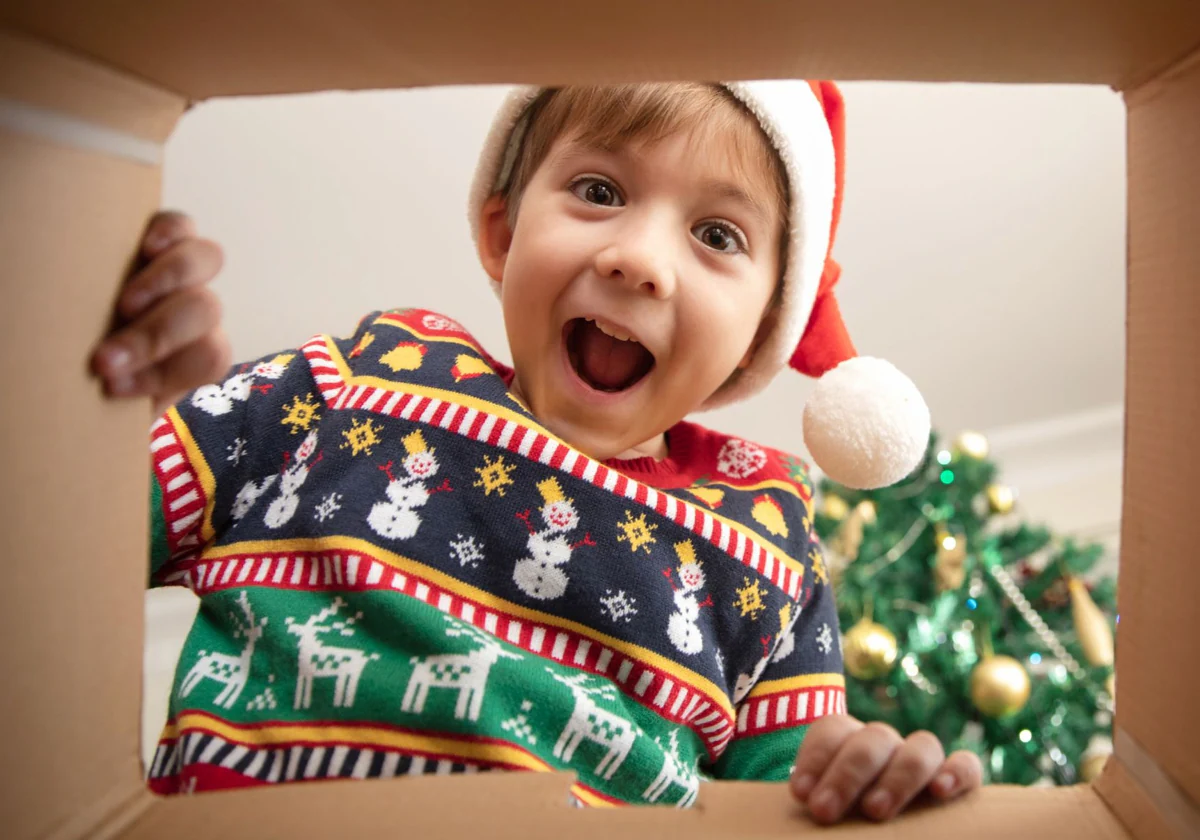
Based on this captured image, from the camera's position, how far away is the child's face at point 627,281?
0.61 meters

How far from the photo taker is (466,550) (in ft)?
1.87

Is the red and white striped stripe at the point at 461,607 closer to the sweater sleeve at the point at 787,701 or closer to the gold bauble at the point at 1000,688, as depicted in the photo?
the sweater sleeve at the point at 787,701

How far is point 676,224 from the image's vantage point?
2.04ft

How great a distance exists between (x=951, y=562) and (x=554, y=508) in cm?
90

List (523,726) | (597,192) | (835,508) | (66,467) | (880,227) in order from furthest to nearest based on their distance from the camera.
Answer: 1. (880,227)
2. (835,508)
3. (597,192)
4. (523,726)
5. (66,467)

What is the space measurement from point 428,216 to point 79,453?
0.98m

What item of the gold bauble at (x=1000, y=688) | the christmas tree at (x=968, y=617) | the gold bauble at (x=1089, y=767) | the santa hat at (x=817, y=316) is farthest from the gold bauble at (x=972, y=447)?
the santa hat at (x=817, y=316)

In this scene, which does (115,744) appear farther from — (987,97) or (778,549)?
(987,97)

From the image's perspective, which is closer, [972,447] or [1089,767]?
[1089,767]

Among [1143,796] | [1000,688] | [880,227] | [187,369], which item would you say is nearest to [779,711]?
[1143,796]

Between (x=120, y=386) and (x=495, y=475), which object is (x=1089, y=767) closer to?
(x=495, y=475)

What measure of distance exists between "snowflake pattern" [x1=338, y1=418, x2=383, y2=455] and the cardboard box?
8.4 inches

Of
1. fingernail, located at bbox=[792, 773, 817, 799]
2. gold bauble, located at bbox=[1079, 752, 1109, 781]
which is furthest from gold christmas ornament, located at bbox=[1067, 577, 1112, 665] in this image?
fingernail, located at bbox=[792, 773, 817, 799]

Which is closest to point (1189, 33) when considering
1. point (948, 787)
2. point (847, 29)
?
point (847, 29)
